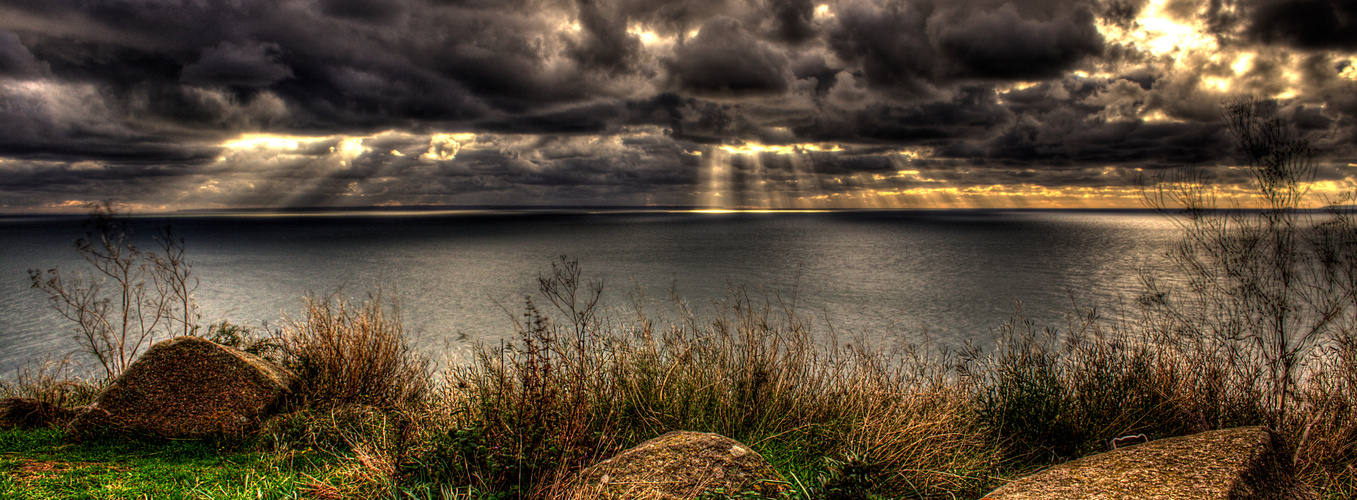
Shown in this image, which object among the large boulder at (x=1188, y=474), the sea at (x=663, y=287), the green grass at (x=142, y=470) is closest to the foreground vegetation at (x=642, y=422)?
the green grass at (x=142, y=470)

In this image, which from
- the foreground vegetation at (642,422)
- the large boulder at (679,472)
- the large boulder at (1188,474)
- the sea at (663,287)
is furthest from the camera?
the sea at (663,287)

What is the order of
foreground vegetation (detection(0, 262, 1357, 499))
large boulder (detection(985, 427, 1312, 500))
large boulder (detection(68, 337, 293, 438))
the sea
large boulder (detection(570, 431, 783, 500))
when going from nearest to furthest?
large boulder (detection(985, 427, 1312, 500)) < large boulder (detection(570, 431, 783, 500)) < foreground vegetation (detection(0, 262, 1357, 499)) < large boulder (detection(68, 337, 293, 438)) < the sea

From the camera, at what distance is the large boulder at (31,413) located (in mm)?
6613

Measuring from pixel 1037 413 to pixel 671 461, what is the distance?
511 cm

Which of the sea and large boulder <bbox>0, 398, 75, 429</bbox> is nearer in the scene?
large boulder <bbox>0, 398, 75, 429</bbox>

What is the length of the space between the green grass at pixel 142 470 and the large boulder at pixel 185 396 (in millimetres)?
208

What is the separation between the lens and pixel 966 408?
7.02 m

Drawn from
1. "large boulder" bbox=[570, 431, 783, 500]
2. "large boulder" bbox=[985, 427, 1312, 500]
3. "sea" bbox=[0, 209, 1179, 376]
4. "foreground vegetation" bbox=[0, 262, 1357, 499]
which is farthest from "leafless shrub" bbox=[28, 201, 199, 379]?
"large boulder" bbox=[985, 427, 1312, 500]

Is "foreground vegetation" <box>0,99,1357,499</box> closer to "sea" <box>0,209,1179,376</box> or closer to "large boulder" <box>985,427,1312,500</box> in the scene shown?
"large boulder" <box>985,427,1312,500</box>

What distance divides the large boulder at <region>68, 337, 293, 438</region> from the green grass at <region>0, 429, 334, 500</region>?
0.21m

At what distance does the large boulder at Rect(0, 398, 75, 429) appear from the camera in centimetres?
661

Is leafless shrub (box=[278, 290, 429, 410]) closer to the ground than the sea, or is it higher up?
higher up

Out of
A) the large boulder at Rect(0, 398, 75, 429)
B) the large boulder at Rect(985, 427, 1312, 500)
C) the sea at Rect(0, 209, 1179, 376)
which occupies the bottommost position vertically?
the sea at Rect(0, 209, 1179, 376)

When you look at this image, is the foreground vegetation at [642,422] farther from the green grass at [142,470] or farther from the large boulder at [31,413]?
the large boulder at [31,413]
